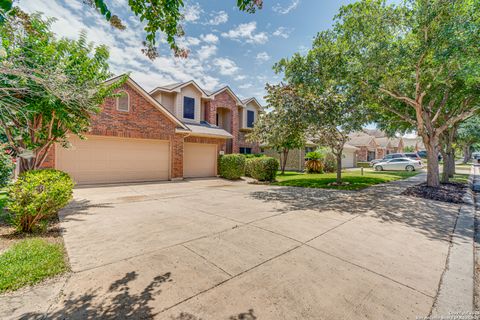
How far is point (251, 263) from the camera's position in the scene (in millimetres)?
3533

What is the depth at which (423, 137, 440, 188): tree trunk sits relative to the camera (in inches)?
434

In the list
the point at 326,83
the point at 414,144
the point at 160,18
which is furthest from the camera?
the point at 414,144

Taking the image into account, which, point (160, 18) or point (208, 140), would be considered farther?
point (208, 140)

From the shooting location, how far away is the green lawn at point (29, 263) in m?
2.93

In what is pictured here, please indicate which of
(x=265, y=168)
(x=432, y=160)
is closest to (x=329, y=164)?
(x=265, y=168)

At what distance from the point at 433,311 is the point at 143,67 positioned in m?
11.9

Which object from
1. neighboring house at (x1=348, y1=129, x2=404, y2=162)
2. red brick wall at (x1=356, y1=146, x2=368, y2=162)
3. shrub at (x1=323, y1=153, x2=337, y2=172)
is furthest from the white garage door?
shrub at (x1=323, y1=153, x2=337, y2=172)

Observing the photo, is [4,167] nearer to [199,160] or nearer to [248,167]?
[199,160]

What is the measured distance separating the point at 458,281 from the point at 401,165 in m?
24.8

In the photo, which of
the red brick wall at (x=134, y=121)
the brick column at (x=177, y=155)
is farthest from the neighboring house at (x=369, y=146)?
the red brick wall at (x=134, y=121)

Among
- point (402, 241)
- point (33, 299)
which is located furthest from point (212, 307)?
point (402, 241)

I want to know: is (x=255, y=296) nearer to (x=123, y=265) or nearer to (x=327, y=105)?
(x=123, y=265)

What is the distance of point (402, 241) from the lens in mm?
4543

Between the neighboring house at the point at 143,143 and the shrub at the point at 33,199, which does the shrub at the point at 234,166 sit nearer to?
the neighboring house at the point at 143,143
